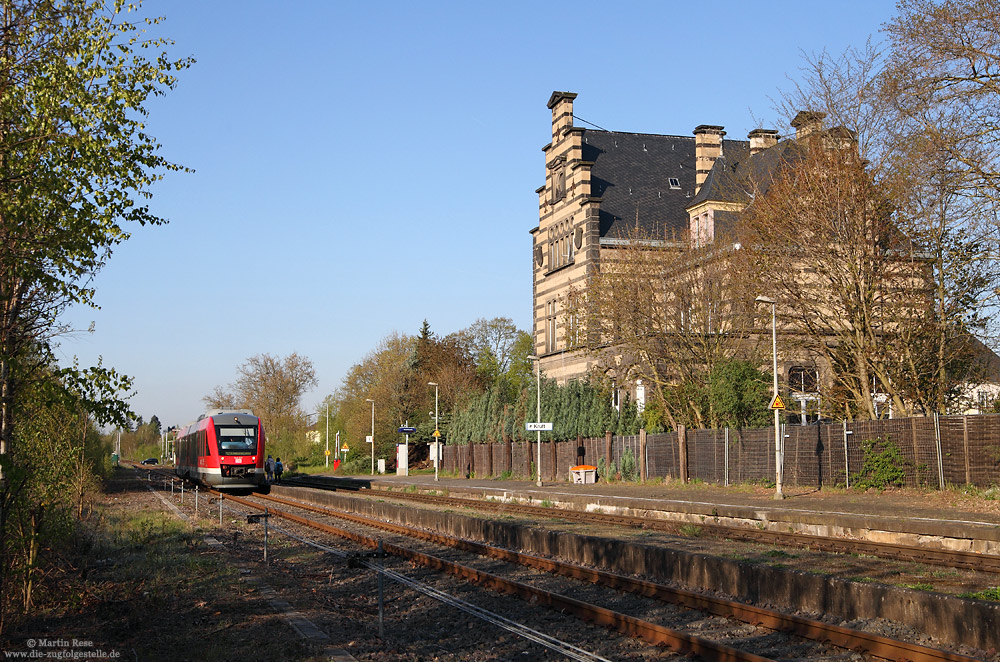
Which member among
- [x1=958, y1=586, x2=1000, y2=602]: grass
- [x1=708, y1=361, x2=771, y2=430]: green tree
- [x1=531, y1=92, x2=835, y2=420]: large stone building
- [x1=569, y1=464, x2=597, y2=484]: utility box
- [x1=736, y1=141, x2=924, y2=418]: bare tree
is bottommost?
[x1=569, y1=464, x2=597, y2=484]: utility box

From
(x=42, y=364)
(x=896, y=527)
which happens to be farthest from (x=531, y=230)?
(x=42, y=364)

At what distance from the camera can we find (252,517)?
56.0 feet

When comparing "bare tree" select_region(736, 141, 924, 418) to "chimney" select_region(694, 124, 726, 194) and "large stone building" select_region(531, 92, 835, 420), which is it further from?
"chimney" select_region(694, 124, 726, 194)

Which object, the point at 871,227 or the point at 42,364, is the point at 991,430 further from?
the point at 42,364

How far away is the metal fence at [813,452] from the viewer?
25.7 metres

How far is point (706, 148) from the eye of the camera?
5975cm

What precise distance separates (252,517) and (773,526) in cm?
1243

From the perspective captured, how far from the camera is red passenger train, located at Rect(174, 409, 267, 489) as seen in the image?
42656 mm

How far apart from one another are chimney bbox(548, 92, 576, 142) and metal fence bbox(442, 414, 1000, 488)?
20666 millimetres

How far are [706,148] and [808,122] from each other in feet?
93.0

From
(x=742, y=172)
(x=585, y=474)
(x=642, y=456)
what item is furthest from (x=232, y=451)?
(x=742, y=172)

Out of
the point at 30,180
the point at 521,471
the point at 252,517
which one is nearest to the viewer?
the point at 30,180

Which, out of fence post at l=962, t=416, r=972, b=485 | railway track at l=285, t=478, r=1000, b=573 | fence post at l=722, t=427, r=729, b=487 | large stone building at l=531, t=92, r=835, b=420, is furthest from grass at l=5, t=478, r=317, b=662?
large stone building at l=531, t=92, r=835, b=420

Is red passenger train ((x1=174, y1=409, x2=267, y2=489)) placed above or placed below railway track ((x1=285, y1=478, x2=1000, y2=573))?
above
